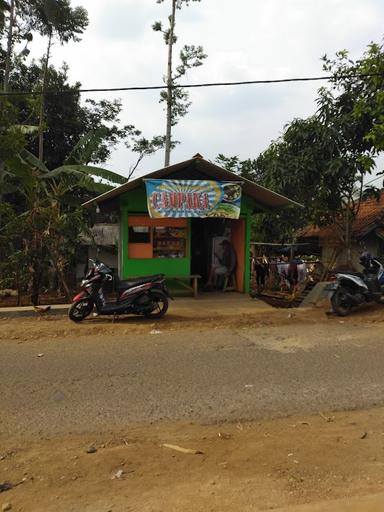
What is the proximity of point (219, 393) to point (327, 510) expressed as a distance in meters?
2.50

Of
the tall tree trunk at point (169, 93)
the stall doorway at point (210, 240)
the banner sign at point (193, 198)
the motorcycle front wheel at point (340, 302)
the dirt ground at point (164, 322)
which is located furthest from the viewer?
the tall tree trunk at point (169, 93)

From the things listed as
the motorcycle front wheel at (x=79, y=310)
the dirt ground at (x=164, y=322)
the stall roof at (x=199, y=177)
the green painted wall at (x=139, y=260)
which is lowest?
the dirt ground at (x=164, y=322)

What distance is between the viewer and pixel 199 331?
8.77 metres

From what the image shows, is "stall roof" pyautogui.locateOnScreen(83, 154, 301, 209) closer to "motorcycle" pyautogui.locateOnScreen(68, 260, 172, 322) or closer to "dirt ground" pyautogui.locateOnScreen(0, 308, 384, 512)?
"motorcycle" pyautogui.locateOnScreen(68, 260, 172, 322)

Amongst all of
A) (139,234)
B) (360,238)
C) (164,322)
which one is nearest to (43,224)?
(139,234)

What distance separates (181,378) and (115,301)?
398 cm

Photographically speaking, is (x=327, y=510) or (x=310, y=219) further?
(x=310, y=219)

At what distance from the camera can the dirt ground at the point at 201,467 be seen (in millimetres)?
3186

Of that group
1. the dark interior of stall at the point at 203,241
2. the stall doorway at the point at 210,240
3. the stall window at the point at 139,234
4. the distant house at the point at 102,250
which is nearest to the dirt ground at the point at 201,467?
the stall window at the point at 139,234

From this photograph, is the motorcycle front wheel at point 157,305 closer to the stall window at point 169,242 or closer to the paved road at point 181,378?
the paved road at point 181,378

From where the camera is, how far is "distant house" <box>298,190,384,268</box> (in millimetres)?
19562

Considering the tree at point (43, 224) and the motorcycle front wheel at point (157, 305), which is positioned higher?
the tree at point (43, 224)

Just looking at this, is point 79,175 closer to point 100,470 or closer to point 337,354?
point 337,354

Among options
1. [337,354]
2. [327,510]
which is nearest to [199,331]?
[337,354]
